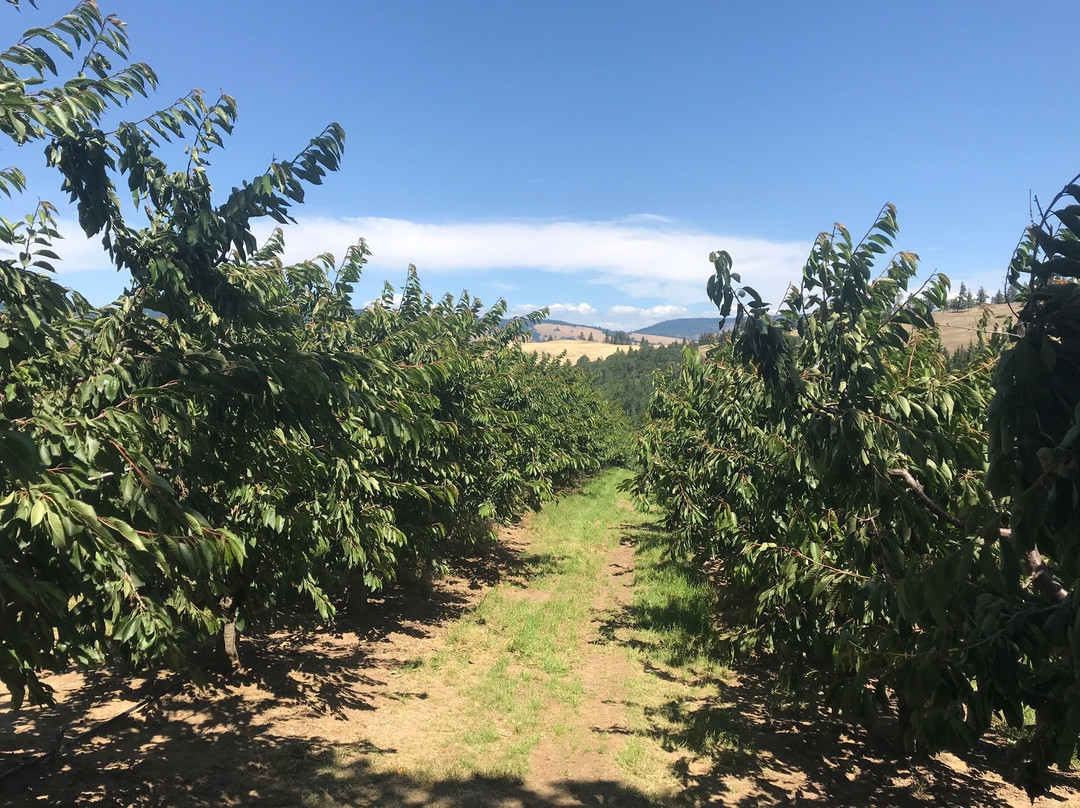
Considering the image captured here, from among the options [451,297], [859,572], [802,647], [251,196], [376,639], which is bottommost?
[376,639]

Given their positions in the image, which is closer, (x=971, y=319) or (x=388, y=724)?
(x=388, y=724)

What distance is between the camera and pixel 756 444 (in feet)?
23.9

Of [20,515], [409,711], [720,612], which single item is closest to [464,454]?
[409,711]

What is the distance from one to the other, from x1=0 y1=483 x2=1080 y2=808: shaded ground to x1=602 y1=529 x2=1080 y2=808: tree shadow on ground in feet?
0.08

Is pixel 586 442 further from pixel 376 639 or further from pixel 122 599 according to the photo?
pixel 122 599

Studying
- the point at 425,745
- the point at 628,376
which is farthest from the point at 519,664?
the point at 628,376

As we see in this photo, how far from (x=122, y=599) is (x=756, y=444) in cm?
619

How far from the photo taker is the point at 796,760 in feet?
24.2

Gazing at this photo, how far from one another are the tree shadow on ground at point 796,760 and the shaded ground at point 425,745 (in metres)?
0.02

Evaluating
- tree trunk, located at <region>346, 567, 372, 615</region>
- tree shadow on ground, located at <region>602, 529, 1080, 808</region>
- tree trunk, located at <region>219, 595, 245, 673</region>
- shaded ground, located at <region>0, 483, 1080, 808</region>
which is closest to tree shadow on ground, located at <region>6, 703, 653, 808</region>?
shaded ground, located at <region>0, 483, 1080, 808</region>

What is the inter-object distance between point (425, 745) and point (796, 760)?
4483 millimetres

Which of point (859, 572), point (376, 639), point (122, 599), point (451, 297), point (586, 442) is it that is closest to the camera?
point (122, 599)

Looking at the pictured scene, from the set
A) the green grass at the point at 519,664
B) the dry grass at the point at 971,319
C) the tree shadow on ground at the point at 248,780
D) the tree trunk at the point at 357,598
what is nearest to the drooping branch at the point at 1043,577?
the dry grass at the point at 971,319

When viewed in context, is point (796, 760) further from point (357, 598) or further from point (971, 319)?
point (357, 598)
